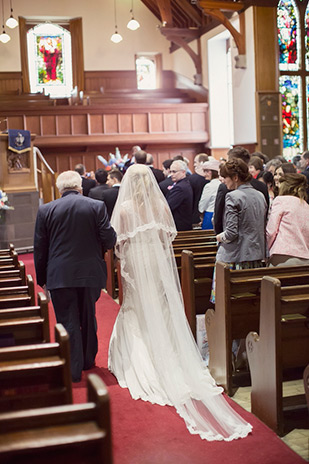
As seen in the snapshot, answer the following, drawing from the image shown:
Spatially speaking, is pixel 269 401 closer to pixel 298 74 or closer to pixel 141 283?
pixel 141 283

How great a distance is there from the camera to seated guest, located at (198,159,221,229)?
6316 mm

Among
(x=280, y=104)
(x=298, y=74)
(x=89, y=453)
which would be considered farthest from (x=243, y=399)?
(x=298, y=74)

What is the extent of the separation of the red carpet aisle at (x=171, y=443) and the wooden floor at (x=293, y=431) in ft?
0.19

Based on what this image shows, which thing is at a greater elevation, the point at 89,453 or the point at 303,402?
the point at 89,453

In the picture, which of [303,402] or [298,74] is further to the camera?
[298,74]

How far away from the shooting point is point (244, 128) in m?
14.8

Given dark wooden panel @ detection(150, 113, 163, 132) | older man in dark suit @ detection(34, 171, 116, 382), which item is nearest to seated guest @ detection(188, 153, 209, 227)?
older man in dark suit @ detection(34, 171, 116, 382)

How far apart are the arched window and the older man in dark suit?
11.1 metres

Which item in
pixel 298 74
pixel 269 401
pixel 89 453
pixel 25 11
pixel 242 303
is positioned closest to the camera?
pixel 89 453

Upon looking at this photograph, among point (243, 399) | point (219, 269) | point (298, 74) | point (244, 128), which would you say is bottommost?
point (243, 399)

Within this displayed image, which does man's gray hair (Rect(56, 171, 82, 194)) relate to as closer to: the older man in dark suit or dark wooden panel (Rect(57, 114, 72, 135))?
the older man in dark suit

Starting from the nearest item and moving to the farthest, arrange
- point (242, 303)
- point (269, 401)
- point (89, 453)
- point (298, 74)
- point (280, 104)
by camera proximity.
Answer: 1. point (89, 453)
2. point (269, 401)
3. point (242, 303)
4. point (280, 104)
5. point (298, 74)

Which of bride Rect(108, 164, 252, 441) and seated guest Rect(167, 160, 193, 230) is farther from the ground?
seated guest Rect(167, 160, 193, 230)

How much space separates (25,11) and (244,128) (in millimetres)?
8889
